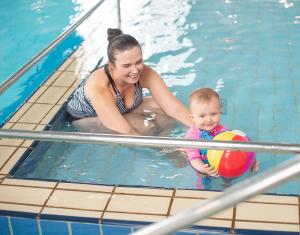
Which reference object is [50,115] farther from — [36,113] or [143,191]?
[143,191]

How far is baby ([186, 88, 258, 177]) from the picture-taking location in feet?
9.09

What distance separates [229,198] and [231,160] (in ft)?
5.39

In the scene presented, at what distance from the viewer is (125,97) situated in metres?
3.57

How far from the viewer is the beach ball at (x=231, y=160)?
103 inches

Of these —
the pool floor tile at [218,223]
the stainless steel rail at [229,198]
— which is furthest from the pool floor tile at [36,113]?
the stainless steel rail at [229,198]

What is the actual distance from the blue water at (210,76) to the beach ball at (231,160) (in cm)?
25

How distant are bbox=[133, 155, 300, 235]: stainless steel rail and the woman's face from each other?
2216mm

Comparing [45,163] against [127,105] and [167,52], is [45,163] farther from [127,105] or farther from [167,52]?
[167,52]

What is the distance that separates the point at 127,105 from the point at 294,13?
3.35 m

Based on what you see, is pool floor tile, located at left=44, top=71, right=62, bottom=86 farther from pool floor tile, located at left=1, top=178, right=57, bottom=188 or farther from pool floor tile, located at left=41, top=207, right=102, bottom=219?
pool floor tile, located at left=41, top=207, right=102, bottom=219

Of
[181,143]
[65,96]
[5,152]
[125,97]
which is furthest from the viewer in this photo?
[65,96]

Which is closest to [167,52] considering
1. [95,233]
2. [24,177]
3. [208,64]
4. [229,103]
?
[208,64]

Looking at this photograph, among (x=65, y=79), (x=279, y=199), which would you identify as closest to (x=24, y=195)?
(x=279, y=199)

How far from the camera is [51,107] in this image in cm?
379
